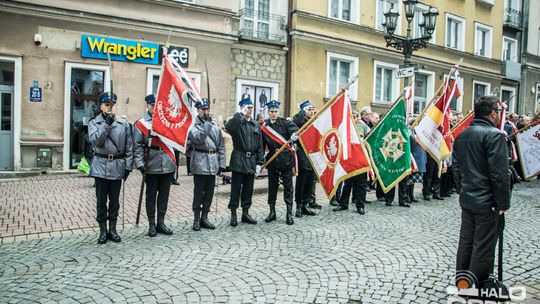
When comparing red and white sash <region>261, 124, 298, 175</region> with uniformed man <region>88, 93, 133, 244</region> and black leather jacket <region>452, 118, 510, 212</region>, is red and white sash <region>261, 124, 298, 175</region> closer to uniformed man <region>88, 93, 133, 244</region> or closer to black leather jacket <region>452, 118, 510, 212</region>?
uniformed man <region>88, 93, 133, 244</region>

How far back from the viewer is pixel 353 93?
19.8 meters

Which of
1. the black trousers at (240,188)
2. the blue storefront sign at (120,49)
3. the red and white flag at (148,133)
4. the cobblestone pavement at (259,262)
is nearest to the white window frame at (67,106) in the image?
the blue storefront sign at (120,49)

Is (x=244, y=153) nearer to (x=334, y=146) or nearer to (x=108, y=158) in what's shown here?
(x=334, y=146)

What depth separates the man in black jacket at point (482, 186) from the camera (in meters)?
4.15

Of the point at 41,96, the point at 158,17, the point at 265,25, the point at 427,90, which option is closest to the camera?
the point at 41,96

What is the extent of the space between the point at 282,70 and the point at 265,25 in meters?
1.93

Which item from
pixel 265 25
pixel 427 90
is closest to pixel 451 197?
pixel 265 25

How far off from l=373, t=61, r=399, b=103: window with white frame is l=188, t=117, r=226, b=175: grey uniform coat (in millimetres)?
14633

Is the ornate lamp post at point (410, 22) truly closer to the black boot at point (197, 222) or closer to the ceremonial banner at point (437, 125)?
the ceremonial banner at point (437, 125)

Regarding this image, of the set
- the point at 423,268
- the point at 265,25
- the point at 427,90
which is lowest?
the point at 423,268

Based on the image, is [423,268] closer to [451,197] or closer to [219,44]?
[451,197]

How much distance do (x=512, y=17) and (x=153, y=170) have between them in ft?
94.8

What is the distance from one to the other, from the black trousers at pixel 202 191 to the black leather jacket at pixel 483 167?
3.95 m

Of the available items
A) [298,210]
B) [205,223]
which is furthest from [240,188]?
[298,210]
